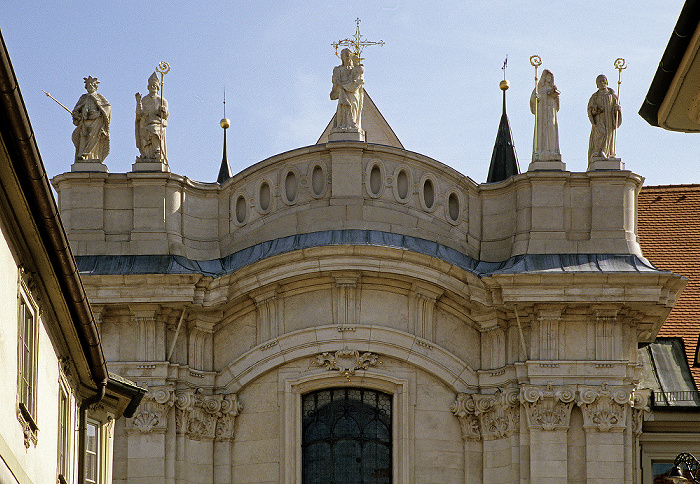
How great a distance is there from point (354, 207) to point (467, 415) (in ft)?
12.0

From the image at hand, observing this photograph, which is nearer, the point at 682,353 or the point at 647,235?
the point at 682,353

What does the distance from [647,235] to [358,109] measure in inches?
311

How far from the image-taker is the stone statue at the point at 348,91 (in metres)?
30.4

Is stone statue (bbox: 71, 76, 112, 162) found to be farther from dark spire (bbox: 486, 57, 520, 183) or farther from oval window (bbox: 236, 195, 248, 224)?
dark spire (bbox: 486, 57, 520, 183)

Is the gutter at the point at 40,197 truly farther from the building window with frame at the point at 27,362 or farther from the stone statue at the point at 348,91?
the stone statue at the point at 348,91

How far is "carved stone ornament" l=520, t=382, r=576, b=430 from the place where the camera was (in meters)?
28.9

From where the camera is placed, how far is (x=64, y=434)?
71.0ft

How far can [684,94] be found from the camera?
57.3ft

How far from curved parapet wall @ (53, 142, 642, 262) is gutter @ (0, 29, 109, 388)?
8425 mm

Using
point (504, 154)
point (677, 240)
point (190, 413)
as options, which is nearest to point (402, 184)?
point (190, 413)

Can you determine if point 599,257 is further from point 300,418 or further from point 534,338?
point 300,418

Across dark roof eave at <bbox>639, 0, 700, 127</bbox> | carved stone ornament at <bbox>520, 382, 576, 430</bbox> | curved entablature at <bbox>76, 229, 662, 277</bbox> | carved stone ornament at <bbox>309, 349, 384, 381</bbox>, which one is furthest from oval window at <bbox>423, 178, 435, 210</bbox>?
dark roof eave at <bbox>639, 0, 700, 127</bbox>

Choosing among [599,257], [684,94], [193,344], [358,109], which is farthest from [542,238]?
[684,94]

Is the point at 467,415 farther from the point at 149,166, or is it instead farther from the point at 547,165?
the point at 149,166
